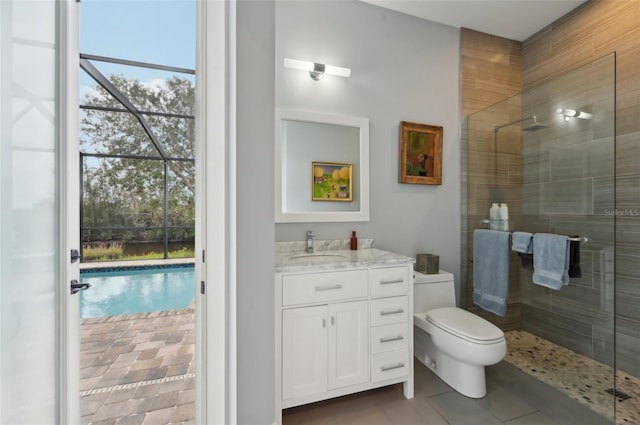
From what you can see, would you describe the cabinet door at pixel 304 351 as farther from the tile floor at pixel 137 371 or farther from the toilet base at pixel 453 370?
the toilet base at pixel 453 370

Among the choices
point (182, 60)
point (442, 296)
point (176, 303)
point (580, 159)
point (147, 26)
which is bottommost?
point (176, 303)

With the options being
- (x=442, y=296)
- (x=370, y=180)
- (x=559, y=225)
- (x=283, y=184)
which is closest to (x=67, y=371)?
(x=283, y=184)

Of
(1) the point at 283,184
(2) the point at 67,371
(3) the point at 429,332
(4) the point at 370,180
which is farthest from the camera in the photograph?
(4) the point at 370,180

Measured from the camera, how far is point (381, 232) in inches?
90.6

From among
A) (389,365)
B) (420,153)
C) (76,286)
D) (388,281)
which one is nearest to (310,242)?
(388,281)

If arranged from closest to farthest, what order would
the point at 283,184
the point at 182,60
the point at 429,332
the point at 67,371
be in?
1. the point at 67,371
2. the point at 182,60
3. the point at 429,332
4. the point at 283,184

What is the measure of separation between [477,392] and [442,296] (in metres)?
0.62

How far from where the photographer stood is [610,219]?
1.71 meters

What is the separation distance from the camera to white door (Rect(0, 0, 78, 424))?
56cm

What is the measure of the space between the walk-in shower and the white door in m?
2.55

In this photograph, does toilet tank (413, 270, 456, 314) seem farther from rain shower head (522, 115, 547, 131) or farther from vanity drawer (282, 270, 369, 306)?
rain shower head (522, 115, 547, 131)

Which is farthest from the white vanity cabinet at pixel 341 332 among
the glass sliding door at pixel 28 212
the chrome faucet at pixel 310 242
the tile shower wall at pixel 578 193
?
the tile shower wall at pixel 578 193

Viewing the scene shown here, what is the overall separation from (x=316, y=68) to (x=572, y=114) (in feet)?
5.83

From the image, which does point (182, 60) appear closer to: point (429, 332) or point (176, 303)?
point (429, 332)
